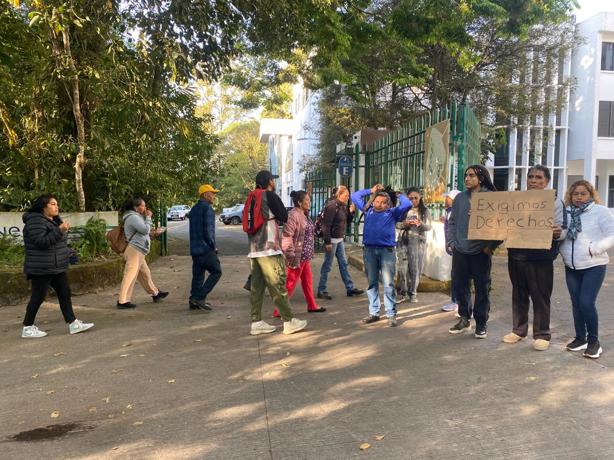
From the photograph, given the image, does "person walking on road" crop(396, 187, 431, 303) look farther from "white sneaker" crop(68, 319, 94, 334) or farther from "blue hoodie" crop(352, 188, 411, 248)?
"white sneaker" crop(68, 319, 94, 334)

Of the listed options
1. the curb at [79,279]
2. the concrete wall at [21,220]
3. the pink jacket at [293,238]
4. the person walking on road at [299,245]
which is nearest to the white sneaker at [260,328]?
the person walking on road at [299,245]

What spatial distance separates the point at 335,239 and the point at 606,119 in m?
23.9

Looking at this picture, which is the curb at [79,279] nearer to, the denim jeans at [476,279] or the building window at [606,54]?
the denim jeans at [476,279]

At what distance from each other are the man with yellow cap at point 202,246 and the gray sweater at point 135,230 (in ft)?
2.25

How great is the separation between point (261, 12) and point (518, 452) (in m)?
7.12

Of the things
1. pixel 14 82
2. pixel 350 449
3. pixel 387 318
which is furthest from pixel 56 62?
pixel 350 449

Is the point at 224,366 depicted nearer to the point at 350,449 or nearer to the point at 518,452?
the point at 350,449

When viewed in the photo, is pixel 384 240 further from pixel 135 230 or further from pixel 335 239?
pixel 135 230

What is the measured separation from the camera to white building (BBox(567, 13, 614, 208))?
24844mm

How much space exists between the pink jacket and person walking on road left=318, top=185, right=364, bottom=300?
1288mm

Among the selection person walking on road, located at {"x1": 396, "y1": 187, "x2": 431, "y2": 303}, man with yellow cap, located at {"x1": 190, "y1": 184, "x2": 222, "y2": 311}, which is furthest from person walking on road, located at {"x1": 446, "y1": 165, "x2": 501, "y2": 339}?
man with yellow cap, located at {"x1": 190, "y1": 184, "x2": 222, "y2": 311}

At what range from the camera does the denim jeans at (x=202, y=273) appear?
22.3 ft

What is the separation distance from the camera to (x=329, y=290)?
319 inches

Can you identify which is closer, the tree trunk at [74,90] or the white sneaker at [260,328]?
the white sneaker at [260,328]
